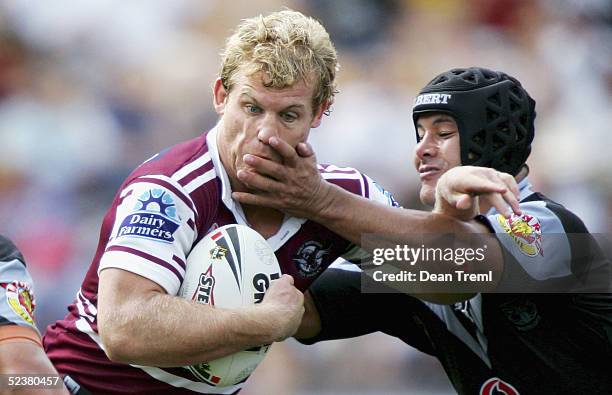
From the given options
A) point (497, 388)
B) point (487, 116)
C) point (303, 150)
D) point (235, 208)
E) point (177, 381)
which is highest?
point (487, 116)

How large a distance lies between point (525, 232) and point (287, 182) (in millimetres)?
1130

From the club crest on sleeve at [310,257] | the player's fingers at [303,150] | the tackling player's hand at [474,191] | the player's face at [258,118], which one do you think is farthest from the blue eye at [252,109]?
the tackling player's hand at [474,191]

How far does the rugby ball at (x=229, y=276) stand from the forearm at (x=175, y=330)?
95 mm

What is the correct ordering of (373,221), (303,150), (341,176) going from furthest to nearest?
1. (341,176)
2. (373,221)
3. (303,150)

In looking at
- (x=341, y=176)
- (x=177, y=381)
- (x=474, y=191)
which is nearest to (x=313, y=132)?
(x=341, y=176)

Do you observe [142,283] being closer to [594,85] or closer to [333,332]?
[333,332]

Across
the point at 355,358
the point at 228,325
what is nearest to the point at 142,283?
the point at 228,325

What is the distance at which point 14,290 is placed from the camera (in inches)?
174

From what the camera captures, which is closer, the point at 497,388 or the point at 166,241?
the point at 166,241

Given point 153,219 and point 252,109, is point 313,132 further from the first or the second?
point 153,219

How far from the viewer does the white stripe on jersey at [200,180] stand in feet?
15.1

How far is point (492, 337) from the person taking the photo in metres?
5.35

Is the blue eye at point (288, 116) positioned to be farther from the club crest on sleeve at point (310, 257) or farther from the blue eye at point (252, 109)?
the club crest on sleeve at point (310, 257)

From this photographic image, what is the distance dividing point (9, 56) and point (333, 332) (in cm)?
615
